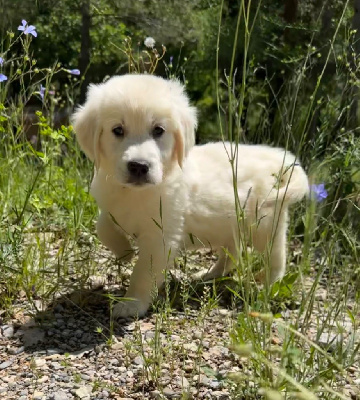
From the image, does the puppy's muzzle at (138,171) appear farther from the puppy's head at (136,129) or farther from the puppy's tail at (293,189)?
the puppy's tail at (293,189)

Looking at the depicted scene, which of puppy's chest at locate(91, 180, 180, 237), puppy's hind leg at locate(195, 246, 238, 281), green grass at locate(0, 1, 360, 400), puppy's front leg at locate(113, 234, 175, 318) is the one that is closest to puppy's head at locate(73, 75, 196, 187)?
puppy's chest at locate(91, 180, 180, 237)

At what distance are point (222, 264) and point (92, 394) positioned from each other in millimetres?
1545

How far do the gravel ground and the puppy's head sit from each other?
0.62 m

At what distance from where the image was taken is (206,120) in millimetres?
5352

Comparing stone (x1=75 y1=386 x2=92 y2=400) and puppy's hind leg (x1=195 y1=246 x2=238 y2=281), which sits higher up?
stone (x1=75 y1=386 x2=92 y2=400)

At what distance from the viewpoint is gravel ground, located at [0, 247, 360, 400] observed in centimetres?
223

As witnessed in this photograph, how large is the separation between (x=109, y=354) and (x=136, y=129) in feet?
3.20

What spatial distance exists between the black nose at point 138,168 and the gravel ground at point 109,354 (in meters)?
0.60

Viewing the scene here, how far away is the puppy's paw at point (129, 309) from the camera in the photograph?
2.89 m

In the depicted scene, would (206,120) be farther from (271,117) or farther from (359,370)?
(359,370)

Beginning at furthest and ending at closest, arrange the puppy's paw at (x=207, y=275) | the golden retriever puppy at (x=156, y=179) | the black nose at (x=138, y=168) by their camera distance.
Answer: the puppy's paw at (x=207, y=275)
the golden retriever puppy at (x=156, y=179)
the black nose at (x=138, y=168)

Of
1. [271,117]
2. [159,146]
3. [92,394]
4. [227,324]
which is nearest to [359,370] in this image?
[227,324]

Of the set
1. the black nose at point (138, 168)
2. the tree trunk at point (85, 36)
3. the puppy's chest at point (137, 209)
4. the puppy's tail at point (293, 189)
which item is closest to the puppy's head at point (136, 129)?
the black nose at point (138, 168)

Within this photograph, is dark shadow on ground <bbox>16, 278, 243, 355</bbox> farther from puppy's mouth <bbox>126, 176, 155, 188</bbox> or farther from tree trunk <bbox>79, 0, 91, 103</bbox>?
tree trunk <bbox>79, 0, 91, 103</bbox>
